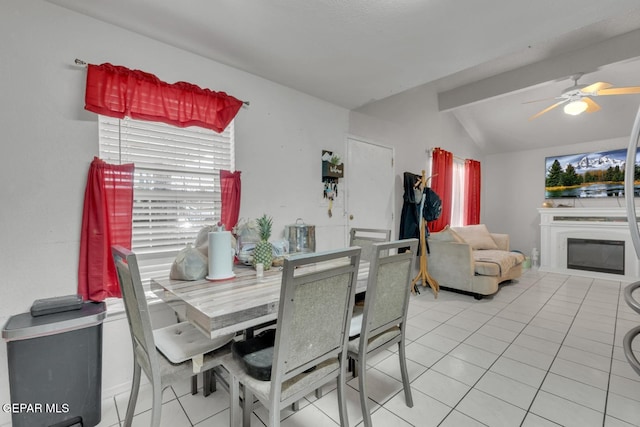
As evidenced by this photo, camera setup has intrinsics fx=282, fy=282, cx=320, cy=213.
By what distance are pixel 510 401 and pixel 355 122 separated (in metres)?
2.86

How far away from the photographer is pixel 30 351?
137 cm

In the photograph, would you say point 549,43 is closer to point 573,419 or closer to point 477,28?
point 477,28

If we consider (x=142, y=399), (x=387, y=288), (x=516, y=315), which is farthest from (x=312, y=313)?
(x=516, y=315)

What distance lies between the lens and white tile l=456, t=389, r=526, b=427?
5.17ft

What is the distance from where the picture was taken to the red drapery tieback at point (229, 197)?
7.36ft

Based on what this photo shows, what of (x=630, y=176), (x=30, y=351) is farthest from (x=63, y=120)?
(x=630, y=176)

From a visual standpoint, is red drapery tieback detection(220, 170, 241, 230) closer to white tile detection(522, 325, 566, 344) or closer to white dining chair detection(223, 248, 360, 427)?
white dining chair detection(223, 248, 360, 427)

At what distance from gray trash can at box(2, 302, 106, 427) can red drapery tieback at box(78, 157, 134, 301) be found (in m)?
0.17

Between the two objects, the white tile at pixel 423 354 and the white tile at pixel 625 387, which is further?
the white tile at pixel 423 354

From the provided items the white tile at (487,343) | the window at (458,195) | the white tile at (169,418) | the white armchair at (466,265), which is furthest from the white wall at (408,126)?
the white tile at (169,418)

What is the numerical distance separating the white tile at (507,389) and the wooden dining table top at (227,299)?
1153 mm

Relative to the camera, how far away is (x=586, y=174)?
4.82 meters

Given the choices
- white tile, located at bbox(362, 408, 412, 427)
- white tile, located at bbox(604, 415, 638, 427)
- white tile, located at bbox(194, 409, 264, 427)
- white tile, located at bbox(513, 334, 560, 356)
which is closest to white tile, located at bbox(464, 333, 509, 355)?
white tile, located at bbox(513, 334, 560, 356)

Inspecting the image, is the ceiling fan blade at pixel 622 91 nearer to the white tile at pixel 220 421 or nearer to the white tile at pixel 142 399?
the white tile at pixel 220 421
